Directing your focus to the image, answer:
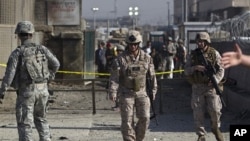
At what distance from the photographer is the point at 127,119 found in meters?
9.41

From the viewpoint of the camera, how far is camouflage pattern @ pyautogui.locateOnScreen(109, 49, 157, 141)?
9.43m

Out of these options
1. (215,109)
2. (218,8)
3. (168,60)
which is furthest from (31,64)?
(218,8)

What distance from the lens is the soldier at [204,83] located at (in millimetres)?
9859

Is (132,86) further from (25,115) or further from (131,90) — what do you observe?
→ (25,115)

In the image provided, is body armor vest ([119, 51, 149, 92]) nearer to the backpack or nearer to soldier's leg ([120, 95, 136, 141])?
soldier's leg ([120, 95, 136, 141])

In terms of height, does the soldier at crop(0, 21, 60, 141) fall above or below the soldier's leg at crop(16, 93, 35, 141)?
above

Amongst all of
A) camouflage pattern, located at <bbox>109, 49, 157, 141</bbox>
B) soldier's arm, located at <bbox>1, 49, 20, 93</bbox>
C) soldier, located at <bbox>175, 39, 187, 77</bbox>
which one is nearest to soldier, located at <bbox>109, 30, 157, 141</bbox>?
camouflage pattern, located at <bbox>109, 49, 157, 141</bbox>

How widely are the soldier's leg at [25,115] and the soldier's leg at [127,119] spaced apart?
1.27 metres

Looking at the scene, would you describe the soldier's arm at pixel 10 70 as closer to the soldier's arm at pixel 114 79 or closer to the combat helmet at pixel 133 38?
the soldier's arm at pixel 114 79

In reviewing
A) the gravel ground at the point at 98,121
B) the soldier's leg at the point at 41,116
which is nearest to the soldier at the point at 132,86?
the soldier's leg at the point at 41,116

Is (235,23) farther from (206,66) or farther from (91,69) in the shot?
(91,69)

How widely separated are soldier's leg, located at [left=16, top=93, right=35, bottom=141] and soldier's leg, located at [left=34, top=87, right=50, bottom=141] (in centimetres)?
14

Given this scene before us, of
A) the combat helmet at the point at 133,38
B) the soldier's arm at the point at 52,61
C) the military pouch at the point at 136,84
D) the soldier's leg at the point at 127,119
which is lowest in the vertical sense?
the soldier's leg at the point at 127,119

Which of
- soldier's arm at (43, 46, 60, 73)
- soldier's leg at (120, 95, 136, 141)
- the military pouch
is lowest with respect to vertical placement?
soldier's leg at (120, 95, 136, 141)
